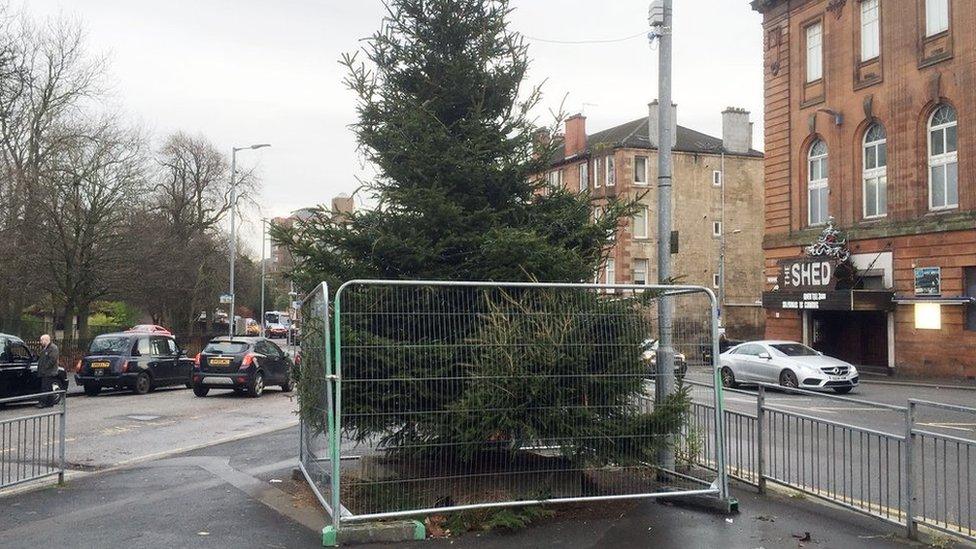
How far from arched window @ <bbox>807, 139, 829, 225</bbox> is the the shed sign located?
209cm

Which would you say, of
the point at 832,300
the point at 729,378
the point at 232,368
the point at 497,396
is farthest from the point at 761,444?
the point at 832,300

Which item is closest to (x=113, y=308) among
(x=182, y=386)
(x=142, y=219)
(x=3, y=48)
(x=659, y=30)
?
(x=142, y=219)

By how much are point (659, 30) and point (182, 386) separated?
68.3 ft

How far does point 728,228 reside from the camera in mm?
57906

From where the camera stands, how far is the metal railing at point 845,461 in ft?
24.1

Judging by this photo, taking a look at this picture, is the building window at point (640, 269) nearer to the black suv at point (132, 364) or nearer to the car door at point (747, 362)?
the car door at point (747, 362)

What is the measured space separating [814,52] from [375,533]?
34.4m

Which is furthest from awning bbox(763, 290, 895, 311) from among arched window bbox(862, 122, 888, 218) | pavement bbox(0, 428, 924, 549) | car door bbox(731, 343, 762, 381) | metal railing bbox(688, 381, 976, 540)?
pavement bbox(0, 428, 924, 549)

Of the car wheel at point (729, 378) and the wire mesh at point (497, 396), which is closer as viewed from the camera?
the wire mesh at point (497, 396)

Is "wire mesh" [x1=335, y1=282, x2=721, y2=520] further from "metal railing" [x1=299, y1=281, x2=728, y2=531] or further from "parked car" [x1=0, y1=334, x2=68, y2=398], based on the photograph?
"parked car" [x1=0, y1=334, x2=68, y2=398]

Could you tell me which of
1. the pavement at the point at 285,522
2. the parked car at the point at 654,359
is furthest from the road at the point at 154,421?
the parked car at the point at 654,359

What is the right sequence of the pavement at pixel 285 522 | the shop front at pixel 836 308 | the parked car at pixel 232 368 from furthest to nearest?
the shop front at pixel 836 308 < the parked car at pixel 232 368 < the pavement at pixel 285 522

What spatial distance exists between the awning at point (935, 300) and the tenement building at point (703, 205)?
2248 centimetres

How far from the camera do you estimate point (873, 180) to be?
33500mm
